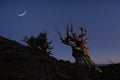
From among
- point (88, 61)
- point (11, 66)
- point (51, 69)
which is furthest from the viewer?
point (88, 61)

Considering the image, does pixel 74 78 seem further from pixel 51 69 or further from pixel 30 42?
pixel 30 42

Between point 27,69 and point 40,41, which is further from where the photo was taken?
point 40,41

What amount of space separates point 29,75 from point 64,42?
11.2 m

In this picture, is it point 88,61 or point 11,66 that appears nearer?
point 11,66

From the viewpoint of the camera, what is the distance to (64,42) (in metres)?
20.2

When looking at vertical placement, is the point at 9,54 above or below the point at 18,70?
above

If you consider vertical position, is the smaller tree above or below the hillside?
above

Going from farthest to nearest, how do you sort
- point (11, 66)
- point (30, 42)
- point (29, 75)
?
point (30, 42), point (11, 66), point (29, 75)

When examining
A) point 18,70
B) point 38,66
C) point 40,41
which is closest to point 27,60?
point 38,66

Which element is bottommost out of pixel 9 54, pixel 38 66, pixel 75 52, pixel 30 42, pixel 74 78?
pixel 74 78

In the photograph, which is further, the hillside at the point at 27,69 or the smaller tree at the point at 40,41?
the smaller tree at the point at 40,41

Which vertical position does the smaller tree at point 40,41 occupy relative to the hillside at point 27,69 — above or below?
above

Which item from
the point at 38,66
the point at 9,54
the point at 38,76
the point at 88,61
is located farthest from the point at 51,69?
the point at 88,61

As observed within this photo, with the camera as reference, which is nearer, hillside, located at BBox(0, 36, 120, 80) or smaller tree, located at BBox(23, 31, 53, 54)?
hillside, located at BBox(0, 36, 120, 80)
